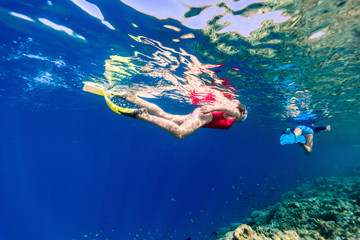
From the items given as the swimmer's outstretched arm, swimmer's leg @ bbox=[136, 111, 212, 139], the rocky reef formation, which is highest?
the swimmer's outstretched arm

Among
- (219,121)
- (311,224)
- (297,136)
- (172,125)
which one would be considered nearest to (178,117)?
(172,125)

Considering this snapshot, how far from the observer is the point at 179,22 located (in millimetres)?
6770

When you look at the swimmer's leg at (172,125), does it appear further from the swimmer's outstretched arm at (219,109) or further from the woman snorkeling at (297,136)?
the woman snorkeling at (297,136)

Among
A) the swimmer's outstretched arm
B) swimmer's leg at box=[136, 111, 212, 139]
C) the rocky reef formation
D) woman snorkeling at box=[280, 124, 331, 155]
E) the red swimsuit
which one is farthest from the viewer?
woman snorkeling at box=[280, 124, 331, 155]

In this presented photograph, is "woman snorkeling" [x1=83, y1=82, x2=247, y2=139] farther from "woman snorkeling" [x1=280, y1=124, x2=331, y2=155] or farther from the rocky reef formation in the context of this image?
the rocky reef formation

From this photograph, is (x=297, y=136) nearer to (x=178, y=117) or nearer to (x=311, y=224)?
(x=311, y=224)

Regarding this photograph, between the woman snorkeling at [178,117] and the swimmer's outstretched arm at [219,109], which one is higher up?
the swimmer's outstretched arm at [219,109]

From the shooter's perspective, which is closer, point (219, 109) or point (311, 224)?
point (219, 109)

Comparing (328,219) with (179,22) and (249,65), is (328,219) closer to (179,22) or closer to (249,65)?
(249,65)

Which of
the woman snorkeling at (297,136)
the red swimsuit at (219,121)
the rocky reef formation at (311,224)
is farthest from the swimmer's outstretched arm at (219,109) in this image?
the rocky reef formation at (311,224)

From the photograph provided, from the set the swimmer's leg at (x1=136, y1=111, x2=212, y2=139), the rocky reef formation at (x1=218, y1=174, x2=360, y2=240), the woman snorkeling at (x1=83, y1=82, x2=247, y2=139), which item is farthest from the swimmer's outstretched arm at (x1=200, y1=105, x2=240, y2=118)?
the rocky reef formation at (x1=218, y1=174, x2=360, y2=240)

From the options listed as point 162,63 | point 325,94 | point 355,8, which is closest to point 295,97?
point 325,94

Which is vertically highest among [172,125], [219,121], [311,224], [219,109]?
[219,109]

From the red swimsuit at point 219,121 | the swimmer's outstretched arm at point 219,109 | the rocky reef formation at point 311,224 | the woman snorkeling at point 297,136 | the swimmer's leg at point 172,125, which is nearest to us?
the swimmer's leg at point 172,125
